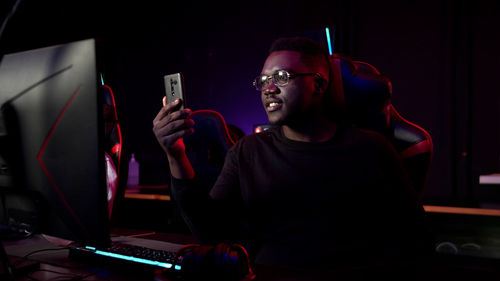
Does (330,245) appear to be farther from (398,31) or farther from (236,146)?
(398,31)

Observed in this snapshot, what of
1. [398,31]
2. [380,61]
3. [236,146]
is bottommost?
[236,146]

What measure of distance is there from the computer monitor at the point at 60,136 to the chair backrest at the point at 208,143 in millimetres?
942

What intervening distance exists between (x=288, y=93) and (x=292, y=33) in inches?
89.8

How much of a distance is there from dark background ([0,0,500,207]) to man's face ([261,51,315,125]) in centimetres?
138

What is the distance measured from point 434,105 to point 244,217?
2.17 meters

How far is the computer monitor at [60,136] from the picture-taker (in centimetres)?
67

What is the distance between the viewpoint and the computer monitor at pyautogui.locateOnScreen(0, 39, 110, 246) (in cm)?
67

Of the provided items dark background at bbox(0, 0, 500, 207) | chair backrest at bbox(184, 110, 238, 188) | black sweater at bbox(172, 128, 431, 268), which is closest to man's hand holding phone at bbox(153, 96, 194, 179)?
black sweater at bbox(172, 128, 431, 268)

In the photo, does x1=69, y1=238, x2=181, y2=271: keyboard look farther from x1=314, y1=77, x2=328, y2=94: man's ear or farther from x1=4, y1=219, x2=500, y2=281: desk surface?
x1=314, y1=77, x2=328, y2=94: man's ear

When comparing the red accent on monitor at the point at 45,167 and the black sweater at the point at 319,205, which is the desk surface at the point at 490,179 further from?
the red accent on monitor at the point at 45,167

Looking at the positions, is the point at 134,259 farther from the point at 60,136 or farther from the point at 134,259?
the point at 60,136

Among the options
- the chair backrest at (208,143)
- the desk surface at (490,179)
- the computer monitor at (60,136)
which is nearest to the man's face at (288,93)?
the chair backrest at (208,143)

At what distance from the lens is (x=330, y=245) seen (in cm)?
114

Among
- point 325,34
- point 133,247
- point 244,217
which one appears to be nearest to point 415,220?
point 244,217
